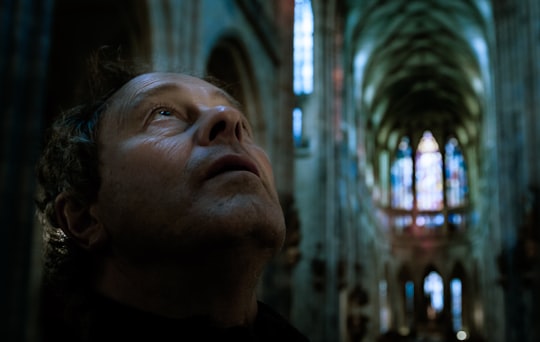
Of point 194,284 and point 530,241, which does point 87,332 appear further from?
point 530,241

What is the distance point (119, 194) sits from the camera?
1.08 m

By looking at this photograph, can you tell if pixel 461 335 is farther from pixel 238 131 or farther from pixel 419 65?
pixel 238 131

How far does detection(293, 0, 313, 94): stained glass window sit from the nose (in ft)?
64.1

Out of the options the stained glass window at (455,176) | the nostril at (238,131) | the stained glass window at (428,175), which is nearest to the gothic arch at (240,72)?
the nostril at (238,131)

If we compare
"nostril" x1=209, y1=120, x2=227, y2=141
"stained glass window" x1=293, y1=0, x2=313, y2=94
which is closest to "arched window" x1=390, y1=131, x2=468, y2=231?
"stained glass window" x1=293, y1=0, x2=313, y2=94

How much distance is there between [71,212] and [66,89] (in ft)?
34.5

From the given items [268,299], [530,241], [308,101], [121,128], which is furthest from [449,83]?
[121,128]

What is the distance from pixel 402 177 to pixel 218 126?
4183 cm

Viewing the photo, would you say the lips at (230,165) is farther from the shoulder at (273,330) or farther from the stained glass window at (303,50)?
the stained glass window at (303,50)

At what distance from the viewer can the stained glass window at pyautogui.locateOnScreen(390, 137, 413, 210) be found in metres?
41.9

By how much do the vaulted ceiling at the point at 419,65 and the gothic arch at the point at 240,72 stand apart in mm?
14289

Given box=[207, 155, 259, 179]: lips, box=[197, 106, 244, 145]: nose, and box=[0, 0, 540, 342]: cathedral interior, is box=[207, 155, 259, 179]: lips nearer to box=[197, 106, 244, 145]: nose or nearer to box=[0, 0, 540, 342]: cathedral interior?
box=[197, 106, 244, 145]: nose

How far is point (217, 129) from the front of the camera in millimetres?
1123

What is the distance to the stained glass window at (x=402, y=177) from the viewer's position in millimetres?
41875
